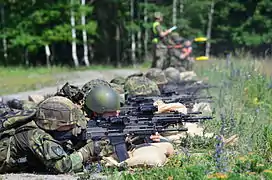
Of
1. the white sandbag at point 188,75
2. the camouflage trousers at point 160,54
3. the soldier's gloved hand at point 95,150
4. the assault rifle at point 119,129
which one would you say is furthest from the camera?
the camouflage trousers at point 160,54

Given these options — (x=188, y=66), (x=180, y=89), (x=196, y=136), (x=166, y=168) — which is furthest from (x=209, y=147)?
(x=188, y=66)

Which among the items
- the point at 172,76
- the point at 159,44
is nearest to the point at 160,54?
the point at 159,44

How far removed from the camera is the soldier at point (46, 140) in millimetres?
6680

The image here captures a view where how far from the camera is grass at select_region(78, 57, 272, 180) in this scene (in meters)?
5.73

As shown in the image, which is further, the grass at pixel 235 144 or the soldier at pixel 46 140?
the soldier at pixel 46 140

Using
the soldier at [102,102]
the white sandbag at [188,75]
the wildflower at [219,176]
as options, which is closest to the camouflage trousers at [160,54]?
the white sandbag at [188,75]

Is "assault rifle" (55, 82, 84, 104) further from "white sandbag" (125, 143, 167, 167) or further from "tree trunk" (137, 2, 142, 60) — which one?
"tree trunk" (137, 2, 142, 60)

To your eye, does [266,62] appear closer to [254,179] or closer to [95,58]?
[254,179]

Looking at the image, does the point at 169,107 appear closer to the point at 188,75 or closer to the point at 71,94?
the point at 71,94

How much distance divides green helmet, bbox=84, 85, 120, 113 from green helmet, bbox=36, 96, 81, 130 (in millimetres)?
467

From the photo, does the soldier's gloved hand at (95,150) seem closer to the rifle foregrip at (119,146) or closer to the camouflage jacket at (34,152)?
the camouflage jacket at (34,152)

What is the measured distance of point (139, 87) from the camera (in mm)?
9789

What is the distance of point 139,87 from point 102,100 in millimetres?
2510

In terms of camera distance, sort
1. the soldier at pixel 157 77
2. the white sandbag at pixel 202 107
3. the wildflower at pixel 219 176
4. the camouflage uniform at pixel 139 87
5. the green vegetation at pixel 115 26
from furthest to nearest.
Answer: the green vegetation at pixel 115 26 → the soldier at pixel 157 77 → the white sandbag at pixel 202 107 → the camouflage uniform at pixel 139 87 → the wildflower at pixel 219 176
